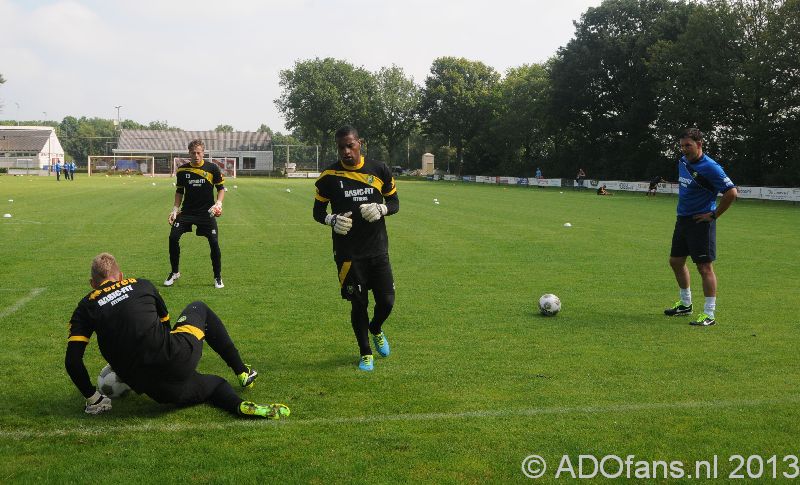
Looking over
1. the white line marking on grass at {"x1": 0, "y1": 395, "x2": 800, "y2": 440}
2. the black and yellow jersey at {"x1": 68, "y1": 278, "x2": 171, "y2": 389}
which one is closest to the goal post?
the black and yellow jersey at {"x1": 68, "y1": 278, "x2": 171, "y2": 389}

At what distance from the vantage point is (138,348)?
4.81 meters

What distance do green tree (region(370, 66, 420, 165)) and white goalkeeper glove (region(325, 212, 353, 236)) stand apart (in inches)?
3702

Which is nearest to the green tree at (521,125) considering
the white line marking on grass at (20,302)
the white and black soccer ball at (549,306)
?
the white and black soccer ball at (549,306)

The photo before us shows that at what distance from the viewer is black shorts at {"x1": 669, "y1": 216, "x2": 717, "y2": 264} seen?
27.1ft

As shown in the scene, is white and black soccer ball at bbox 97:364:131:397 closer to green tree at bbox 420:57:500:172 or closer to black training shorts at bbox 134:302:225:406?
black training shorts at bbox 134:302:225:406

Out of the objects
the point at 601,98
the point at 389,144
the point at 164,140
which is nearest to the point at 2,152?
the point at 164,140

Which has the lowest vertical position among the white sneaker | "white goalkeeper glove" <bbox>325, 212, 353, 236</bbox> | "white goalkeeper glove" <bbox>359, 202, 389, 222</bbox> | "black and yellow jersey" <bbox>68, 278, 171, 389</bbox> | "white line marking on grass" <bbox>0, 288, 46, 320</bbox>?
"white line marking on grass" <bbox>0, 288, 46, 320</bbox>

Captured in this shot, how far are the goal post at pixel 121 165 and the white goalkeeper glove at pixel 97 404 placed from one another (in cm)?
7809

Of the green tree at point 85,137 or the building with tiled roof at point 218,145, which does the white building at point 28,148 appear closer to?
the green tree at point 85,137

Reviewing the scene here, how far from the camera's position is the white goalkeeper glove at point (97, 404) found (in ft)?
16.4

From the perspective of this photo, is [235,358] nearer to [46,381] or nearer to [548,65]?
[46,381]

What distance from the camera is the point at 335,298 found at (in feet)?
31.1

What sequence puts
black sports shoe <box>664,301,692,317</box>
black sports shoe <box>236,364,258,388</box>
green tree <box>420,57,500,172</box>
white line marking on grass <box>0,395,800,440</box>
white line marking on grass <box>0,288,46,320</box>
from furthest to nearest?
green tree <box>420,57,500,172</box> < black sports shoe <box>664,301,692,317</box> < white line marking on grass <box>0,288,46,320</box> < black sports shoe <box>236,364,258,388</box> < white line marking on grass <box>0,395,800,440</box>

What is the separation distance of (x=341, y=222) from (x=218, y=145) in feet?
330
